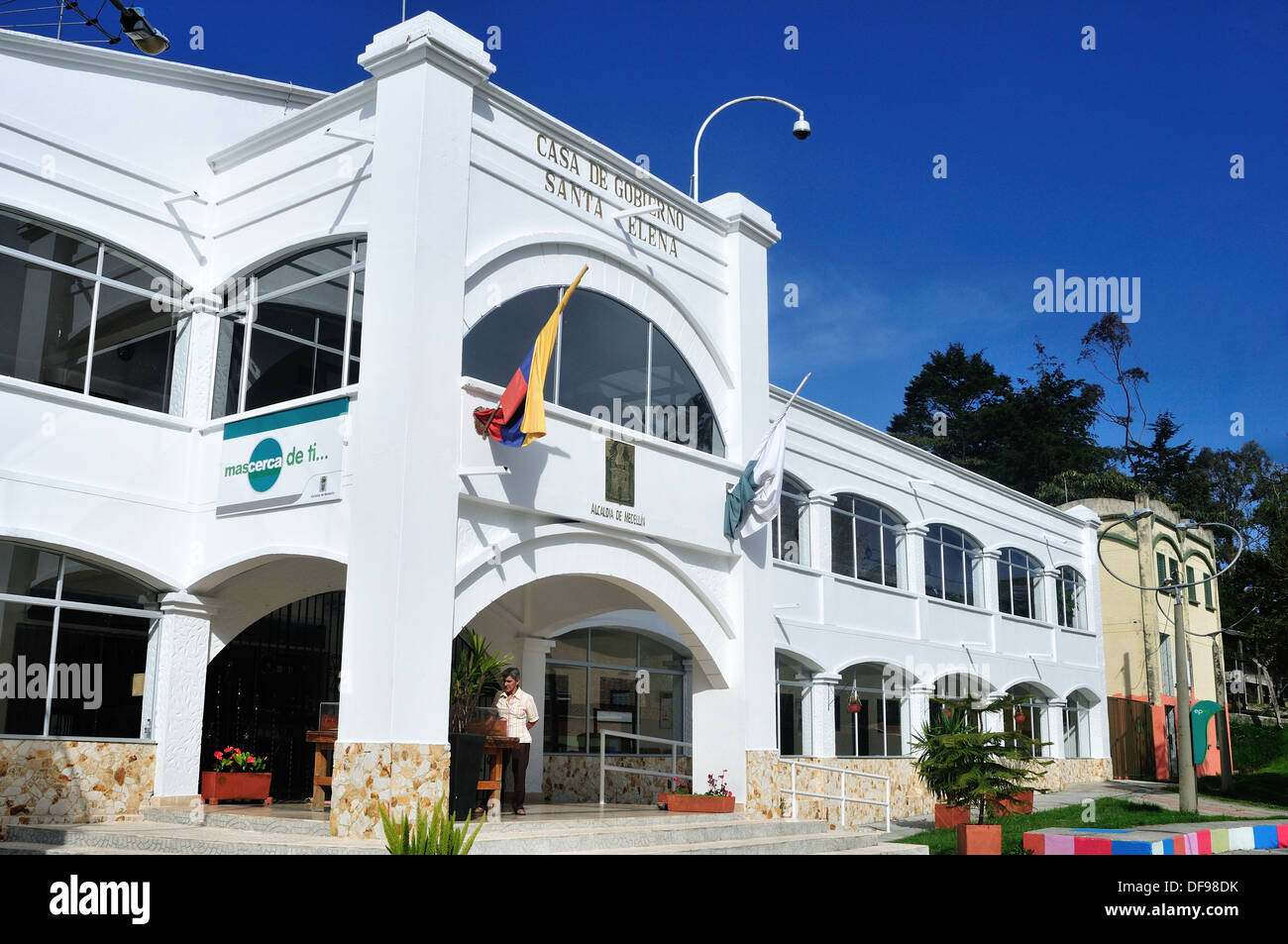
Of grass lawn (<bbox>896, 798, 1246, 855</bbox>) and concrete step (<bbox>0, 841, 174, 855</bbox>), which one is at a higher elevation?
concrete step (<bbox>0, 841, 174, 855</bbox>)

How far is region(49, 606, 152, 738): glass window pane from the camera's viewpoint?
44.1 feet

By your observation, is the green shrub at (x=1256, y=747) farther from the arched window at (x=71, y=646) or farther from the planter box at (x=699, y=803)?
the arched window at (x=71, y=646)

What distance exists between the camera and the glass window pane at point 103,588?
44.7 feet

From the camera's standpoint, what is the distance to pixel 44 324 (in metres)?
14.0

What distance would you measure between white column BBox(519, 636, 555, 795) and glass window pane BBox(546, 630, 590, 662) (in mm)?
625

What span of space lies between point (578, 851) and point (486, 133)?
7940 millimetres

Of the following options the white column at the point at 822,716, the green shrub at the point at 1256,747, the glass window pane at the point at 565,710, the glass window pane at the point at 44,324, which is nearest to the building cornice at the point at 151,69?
the glass window pane at the point at 44,324

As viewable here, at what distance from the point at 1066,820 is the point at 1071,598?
14433 mm

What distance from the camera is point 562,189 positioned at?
608 inches

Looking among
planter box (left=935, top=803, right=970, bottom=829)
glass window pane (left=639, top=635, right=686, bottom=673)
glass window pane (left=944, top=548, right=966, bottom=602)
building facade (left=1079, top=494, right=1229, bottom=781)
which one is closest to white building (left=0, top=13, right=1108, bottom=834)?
glass window pane (left=639, top=635, right=686, bottom=673)

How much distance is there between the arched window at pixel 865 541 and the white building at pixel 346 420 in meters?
6.65

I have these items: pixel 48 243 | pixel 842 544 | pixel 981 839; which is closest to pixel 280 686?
pixel 48 243

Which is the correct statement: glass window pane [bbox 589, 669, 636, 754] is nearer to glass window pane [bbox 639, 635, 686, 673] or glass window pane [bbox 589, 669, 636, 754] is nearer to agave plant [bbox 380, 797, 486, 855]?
glass window pane [bbox 639, 635, 686, 673]
